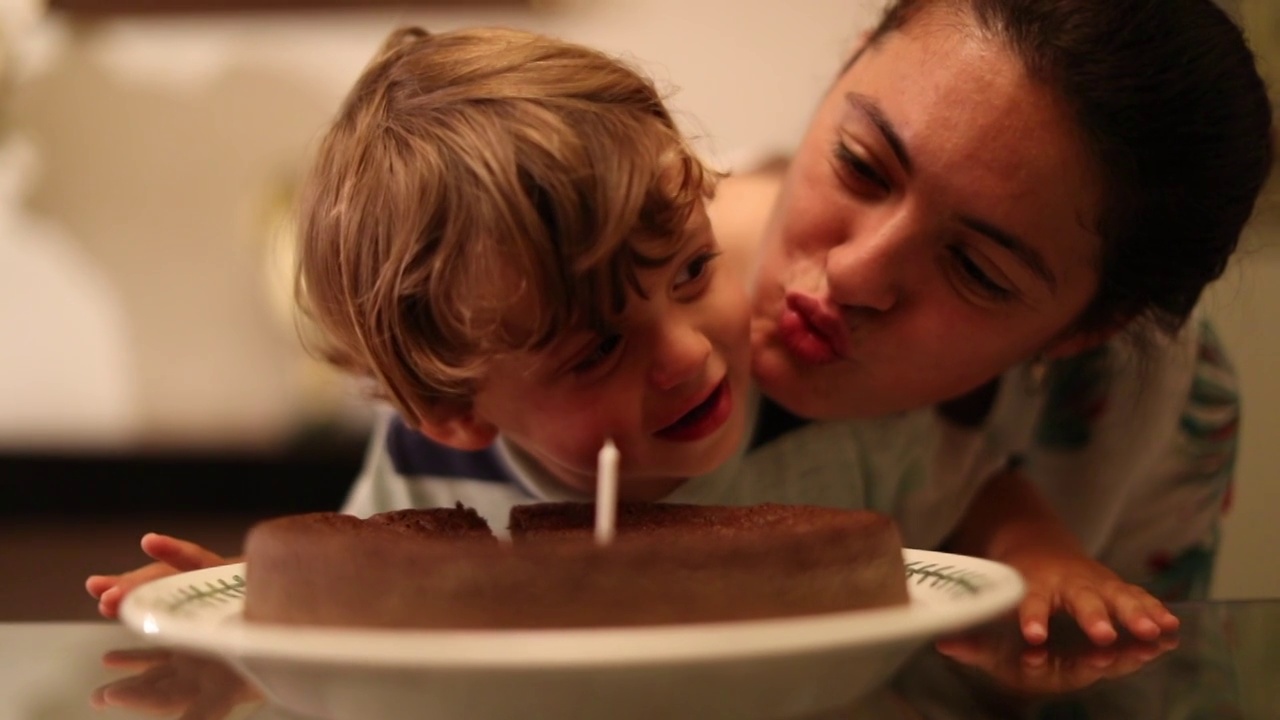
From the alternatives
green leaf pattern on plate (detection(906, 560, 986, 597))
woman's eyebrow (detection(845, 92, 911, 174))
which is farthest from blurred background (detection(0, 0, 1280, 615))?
green leaf pattern on plate (detection(906, 560, 986, 597))

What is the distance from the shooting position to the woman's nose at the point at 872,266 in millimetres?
747

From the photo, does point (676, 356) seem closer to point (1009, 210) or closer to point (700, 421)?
point (700, 421)

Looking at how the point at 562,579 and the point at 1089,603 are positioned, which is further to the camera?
the point at 1089,603

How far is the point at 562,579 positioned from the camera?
417 millimetres

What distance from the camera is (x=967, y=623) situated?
1.33ft

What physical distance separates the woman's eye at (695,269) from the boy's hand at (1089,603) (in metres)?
0.27

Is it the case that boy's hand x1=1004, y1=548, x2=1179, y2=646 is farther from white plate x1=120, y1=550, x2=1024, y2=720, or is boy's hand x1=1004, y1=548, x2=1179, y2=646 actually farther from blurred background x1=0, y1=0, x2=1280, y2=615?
blurred background x1=0, y1=0, x2=1280, y2=615

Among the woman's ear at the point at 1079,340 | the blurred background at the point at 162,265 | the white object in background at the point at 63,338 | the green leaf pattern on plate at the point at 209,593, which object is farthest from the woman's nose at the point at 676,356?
the white object in background at the point at 63,338

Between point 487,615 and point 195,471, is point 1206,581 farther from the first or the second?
point 195,471

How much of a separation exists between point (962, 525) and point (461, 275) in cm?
61

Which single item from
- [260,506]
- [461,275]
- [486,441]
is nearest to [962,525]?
[486,441]

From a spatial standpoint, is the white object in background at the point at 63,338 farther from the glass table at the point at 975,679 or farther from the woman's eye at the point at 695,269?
the woman's eye at the point at 695,269

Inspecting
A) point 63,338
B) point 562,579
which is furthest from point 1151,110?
point 63,338

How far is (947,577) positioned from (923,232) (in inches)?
11.4
